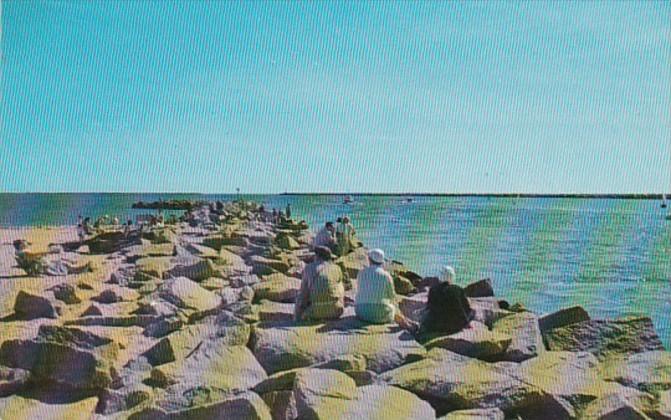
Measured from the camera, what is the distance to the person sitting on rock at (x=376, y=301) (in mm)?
6059

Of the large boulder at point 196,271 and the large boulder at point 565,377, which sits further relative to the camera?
the large boulder at point 196,271

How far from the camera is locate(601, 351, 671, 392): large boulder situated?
4.69 meters

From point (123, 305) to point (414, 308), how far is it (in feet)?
9.52

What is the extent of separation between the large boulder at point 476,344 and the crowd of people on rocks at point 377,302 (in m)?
0.36

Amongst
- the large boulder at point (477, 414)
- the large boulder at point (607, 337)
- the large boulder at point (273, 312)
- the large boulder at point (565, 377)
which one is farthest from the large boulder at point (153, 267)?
the large boulder at point (477, 414)

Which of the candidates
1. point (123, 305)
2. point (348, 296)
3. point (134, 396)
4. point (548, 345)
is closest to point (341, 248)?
point (348, 296)

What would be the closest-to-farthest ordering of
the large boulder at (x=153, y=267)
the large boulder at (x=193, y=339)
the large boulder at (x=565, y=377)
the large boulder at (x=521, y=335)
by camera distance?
the large boulder at (x=565, y=377) → the large boulder at (x=193, y=339) → the large boulder at (x=521, y=335) → the large boulder at (x=153, y=267)

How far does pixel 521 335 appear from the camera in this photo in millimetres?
5656

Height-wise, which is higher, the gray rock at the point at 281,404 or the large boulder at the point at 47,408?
the gray rock at the point at 281,404

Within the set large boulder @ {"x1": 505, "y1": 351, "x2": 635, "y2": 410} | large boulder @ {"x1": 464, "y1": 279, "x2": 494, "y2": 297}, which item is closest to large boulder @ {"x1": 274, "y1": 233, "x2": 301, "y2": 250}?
large boulder @ {"x1": 464, "y1": 279, "x2": 494, "y2": 297}

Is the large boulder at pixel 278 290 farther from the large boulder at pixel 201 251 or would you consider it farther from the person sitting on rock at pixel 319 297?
the large boulder at pixel 201 251

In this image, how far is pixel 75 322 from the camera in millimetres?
5961

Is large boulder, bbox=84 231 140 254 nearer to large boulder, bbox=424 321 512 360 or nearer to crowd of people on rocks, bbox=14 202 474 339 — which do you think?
crowd of people on rocks, bbox=14 202 474 339

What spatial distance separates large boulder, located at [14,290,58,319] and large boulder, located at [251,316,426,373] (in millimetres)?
2111
